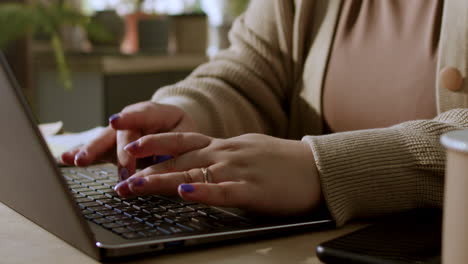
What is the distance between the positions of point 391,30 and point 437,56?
0.09 metres

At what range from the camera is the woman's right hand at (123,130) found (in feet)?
2.13

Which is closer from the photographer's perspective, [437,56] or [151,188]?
[151,188]

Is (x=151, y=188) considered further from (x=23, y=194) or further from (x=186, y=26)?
(x=186, y=26)

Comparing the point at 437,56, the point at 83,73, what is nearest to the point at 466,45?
the point at 437,56

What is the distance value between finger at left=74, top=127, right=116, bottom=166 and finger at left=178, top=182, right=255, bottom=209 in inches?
8.9

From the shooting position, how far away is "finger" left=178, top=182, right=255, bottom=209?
1.54 feet

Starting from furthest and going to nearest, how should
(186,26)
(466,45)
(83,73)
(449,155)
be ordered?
1. (186,26)
2. (83,73)
3. (466,45)
4. (449,155)

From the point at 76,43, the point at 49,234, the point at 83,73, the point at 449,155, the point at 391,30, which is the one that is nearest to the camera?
the point at 449,155

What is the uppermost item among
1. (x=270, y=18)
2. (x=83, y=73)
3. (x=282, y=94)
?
(x=270, y=18)

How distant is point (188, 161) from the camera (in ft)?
1.76

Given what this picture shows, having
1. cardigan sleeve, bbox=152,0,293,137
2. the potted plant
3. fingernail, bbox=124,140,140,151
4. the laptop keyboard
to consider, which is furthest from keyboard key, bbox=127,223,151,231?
the potted plant

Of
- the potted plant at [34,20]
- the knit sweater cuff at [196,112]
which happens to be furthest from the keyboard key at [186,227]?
the potted plant at [34,20]

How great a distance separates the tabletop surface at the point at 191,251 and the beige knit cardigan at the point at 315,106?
70mm

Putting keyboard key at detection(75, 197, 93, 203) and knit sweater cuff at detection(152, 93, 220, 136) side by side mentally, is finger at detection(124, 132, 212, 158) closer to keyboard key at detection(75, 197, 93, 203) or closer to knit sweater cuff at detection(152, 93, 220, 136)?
keyboard key at detection(75, 197, 93, 203)
